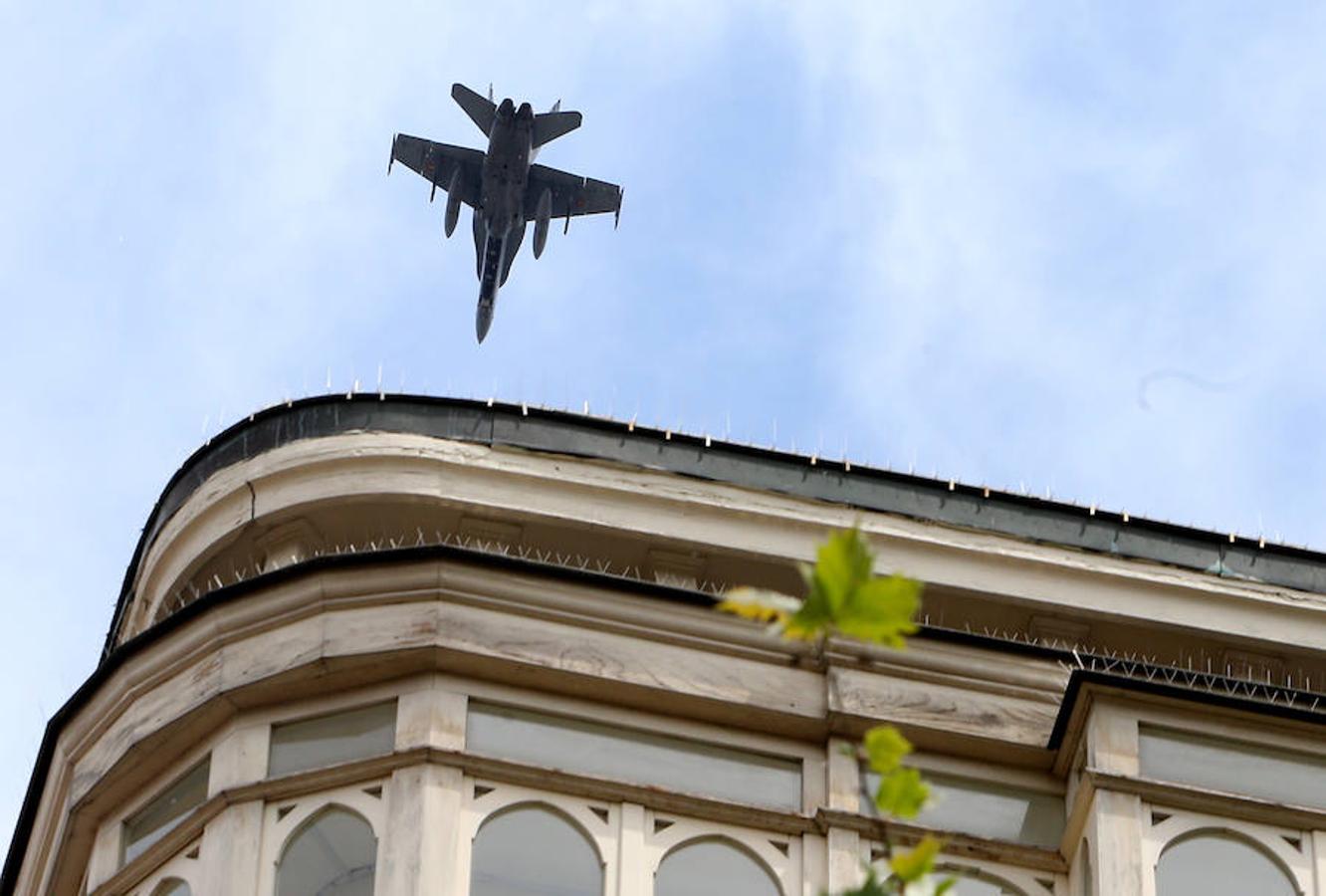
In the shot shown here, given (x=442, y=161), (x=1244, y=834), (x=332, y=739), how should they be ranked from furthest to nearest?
(x=442, y=161) < (x=332, y=739) < (x=1244, y=834)

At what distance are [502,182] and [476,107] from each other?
1.81 metres

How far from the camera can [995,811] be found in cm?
1688

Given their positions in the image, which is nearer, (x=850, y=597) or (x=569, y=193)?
(x=850, y=597)

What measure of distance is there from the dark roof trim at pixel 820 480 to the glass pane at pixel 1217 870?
337 cm

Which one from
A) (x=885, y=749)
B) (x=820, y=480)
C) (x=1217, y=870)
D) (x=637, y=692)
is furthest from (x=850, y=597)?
(x=820, y=480)

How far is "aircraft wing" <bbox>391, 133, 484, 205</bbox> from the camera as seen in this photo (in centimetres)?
6334

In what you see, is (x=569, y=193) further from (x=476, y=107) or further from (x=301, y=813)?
(x=301, y=813)

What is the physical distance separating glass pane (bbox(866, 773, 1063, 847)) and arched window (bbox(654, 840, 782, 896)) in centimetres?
103

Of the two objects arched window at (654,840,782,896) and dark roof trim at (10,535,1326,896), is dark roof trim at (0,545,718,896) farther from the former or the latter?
arched window at (654,840,782,896)

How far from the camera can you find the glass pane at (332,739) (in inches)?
645

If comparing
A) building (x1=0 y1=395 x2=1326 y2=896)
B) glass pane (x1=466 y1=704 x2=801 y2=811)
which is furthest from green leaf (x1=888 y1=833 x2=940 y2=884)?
glass pane (x1=466 y1=704 x2=801 y2=811)

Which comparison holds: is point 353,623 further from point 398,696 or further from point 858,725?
point 858,725

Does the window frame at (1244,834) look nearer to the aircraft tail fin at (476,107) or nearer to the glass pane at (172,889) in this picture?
the glass pane at (172,889)

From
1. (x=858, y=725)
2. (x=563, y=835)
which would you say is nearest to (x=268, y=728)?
(x=563, y=835)
